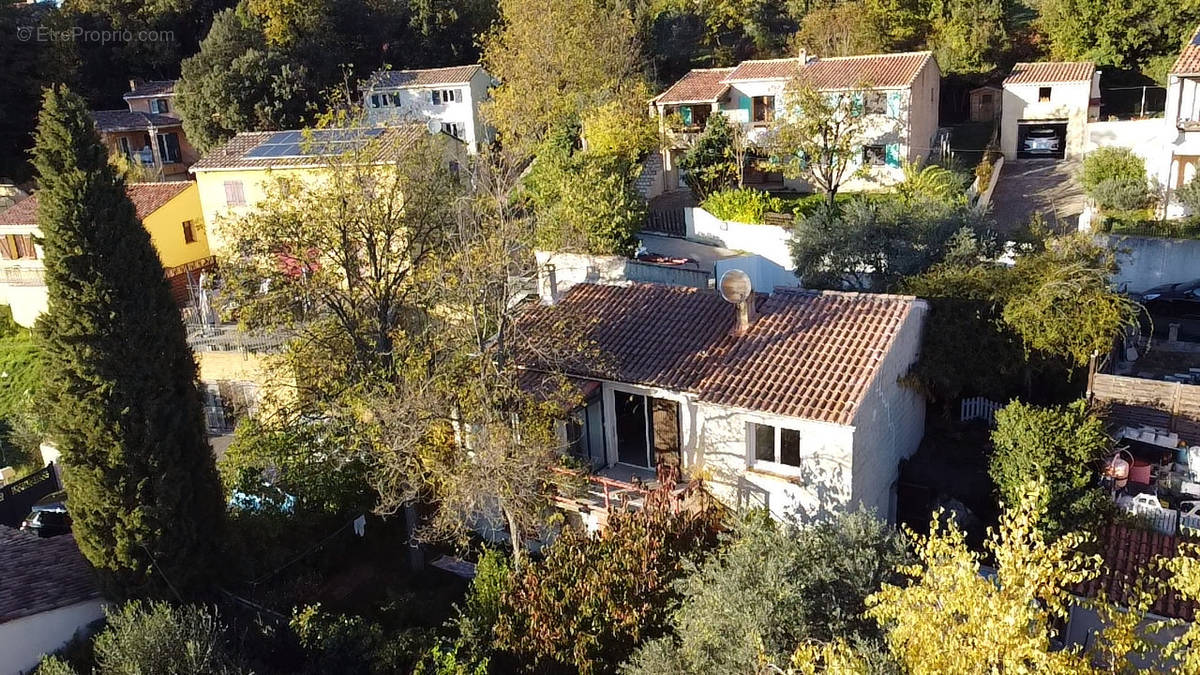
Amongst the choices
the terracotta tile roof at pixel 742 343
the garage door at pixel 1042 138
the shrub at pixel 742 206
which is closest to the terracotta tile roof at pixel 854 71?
the garage door at pixel 1042 138

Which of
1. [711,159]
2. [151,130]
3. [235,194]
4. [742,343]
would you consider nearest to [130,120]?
[151,130]

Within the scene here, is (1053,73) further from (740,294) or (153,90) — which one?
(153,90)

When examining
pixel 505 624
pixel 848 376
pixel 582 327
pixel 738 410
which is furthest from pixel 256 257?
pixel 848 376

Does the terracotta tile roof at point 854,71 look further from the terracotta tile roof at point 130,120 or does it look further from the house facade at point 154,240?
the terracotta tile roof at point 130,120

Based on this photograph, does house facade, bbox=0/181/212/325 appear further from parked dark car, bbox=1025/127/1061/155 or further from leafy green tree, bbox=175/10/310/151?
parked dark car, bbox=1025/127/1061/155

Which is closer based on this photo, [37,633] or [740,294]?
[37,633]

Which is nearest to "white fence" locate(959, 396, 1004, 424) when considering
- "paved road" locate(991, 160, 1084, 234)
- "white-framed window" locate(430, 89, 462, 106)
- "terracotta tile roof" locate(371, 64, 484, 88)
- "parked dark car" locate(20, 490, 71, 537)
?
"paved road" locate(991, 160, 1084, 234)

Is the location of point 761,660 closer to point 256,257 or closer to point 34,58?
point 256,257

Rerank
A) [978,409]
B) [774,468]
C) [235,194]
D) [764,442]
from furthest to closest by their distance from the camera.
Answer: [235,194], [978,409], [764,442], [774,468]
